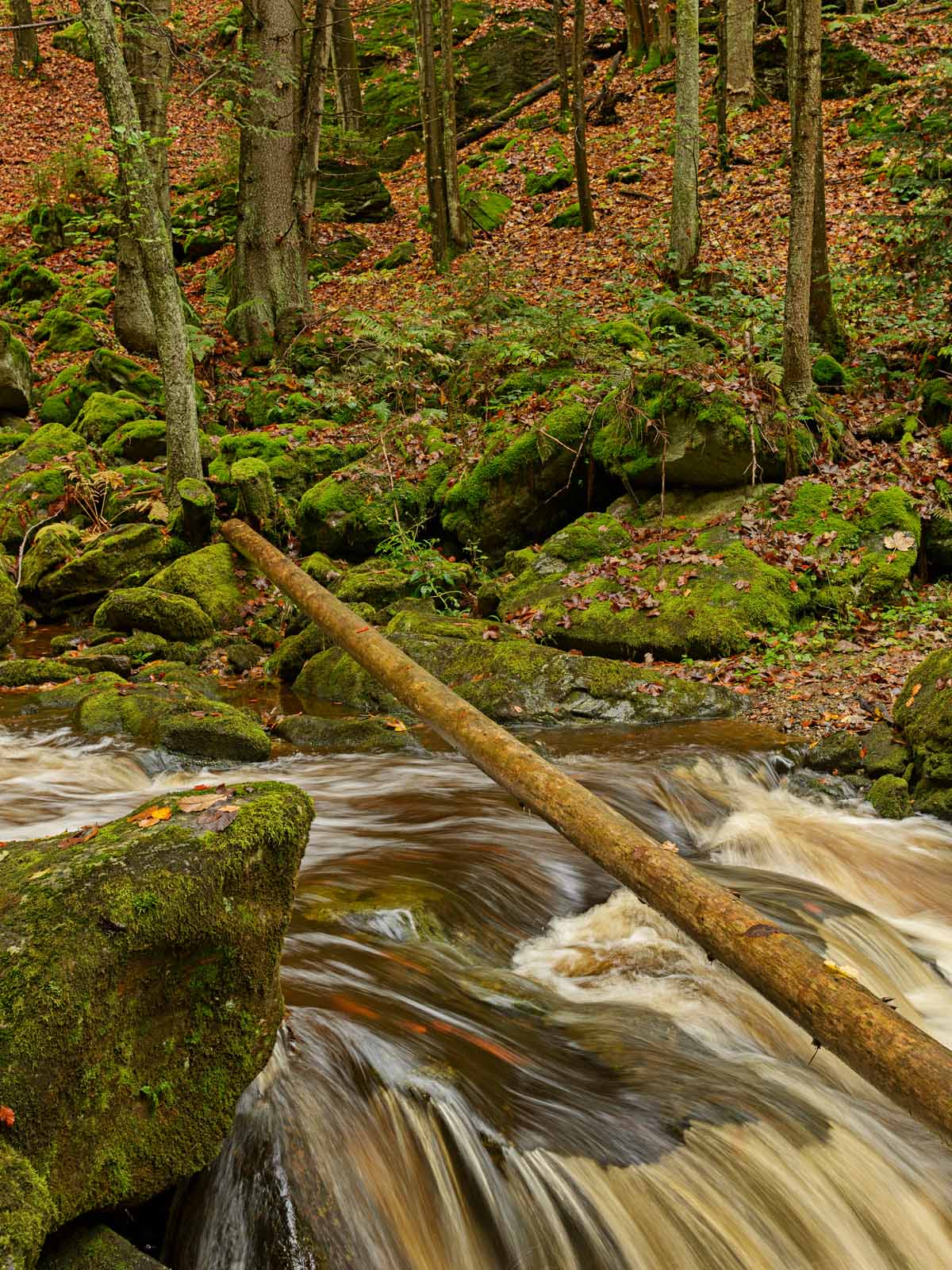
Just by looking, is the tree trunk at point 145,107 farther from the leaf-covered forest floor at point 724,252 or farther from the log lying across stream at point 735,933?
the log lying across stream at point 735,933

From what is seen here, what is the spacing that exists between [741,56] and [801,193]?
12674mm

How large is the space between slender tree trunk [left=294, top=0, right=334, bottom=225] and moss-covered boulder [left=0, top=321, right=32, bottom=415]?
197 inches

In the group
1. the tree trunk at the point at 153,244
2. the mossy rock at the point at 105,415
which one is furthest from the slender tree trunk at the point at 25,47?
the tree trunk at the point at 153,244

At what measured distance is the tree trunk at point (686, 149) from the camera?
44.5ft

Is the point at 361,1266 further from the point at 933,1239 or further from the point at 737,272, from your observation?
the point at 737,272

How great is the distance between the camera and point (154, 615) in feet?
30.9

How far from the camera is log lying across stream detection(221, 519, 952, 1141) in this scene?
250cm

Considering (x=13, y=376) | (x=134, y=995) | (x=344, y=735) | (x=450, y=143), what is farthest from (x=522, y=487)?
(x=450, y=143)

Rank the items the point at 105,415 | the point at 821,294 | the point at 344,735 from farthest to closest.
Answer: the point at 105,415
the point at 821,294
the point at 344,735

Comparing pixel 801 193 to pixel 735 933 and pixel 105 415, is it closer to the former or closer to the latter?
pixel 735 933

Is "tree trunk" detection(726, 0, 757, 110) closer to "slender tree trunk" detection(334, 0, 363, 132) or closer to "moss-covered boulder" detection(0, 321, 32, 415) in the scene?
"slender tree trunk" detection(334, 0, 363, 132)

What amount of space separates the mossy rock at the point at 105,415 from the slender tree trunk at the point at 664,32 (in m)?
17.5

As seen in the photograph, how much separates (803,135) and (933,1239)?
10019mm

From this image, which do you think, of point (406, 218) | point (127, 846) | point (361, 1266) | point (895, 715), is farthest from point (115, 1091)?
point (406, 218)
